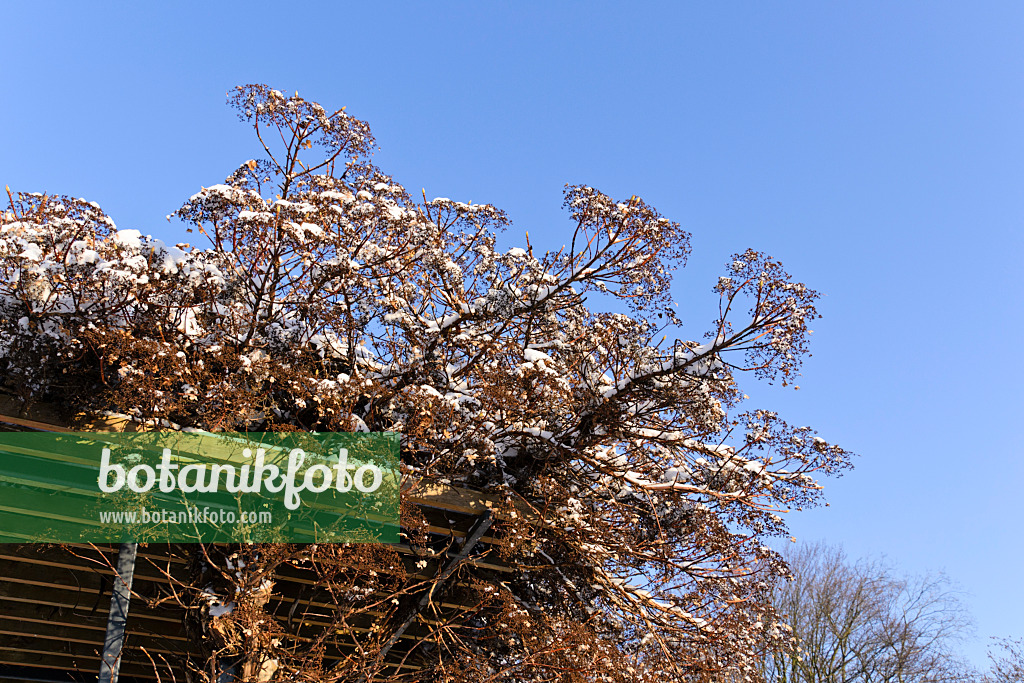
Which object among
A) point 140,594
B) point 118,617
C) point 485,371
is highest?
point 485,371

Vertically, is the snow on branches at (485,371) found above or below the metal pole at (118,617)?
above

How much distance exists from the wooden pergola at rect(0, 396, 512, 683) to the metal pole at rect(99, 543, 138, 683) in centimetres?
36

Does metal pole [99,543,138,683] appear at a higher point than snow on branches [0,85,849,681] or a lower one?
lower

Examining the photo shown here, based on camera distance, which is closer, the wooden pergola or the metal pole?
the metal pole

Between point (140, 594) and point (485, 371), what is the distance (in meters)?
3.25

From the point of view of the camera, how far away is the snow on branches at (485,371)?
5.70 meters

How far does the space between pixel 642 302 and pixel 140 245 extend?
4111mm

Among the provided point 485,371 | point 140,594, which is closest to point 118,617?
point 140,594

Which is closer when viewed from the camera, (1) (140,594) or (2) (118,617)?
(2) (118,617)

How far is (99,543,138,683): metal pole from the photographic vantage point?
209 inches

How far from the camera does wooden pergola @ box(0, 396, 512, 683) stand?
6352mm

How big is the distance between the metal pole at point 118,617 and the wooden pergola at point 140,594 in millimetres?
365

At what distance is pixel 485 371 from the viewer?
21.6ft

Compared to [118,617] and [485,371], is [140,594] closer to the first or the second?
[118,617]
